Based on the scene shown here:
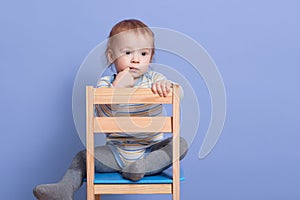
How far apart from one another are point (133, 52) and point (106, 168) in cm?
34

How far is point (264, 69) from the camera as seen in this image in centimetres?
183

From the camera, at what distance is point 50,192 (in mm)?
1253

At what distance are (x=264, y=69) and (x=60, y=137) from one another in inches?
28.3

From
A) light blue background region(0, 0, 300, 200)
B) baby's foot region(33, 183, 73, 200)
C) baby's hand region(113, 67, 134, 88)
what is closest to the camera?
baby's foot region(33, 183, 73, 200)

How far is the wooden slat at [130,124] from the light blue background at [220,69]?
0.53m

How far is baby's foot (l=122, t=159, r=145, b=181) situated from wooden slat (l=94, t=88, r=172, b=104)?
0.15 m

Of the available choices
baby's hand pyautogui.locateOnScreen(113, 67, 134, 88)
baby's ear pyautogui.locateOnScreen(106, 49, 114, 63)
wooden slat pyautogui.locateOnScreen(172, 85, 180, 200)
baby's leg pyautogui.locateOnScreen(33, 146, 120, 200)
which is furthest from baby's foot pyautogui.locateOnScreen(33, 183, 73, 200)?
baby's ear pyautogui.locateOnScreen(106, 49, 114, 63)

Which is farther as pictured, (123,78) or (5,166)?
(5,166)

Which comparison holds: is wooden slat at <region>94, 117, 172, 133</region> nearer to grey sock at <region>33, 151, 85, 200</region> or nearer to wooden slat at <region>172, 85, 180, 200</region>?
wooden slat at <region>172, 85, 180, 200</region>

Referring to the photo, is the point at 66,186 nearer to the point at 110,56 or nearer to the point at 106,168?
the point at 106,168

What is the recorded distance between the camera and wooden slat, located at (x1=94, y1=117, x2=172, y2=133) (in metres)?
1.32

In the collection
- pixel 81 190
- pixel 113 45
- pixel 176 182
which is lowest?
pixel 81 190

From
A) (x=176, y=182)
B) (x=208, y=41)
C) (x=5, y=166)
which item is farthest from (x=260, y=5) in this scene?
(x=5, y=166)

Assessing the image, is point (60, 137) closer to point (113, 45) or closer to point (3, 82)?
point (3, 82)
